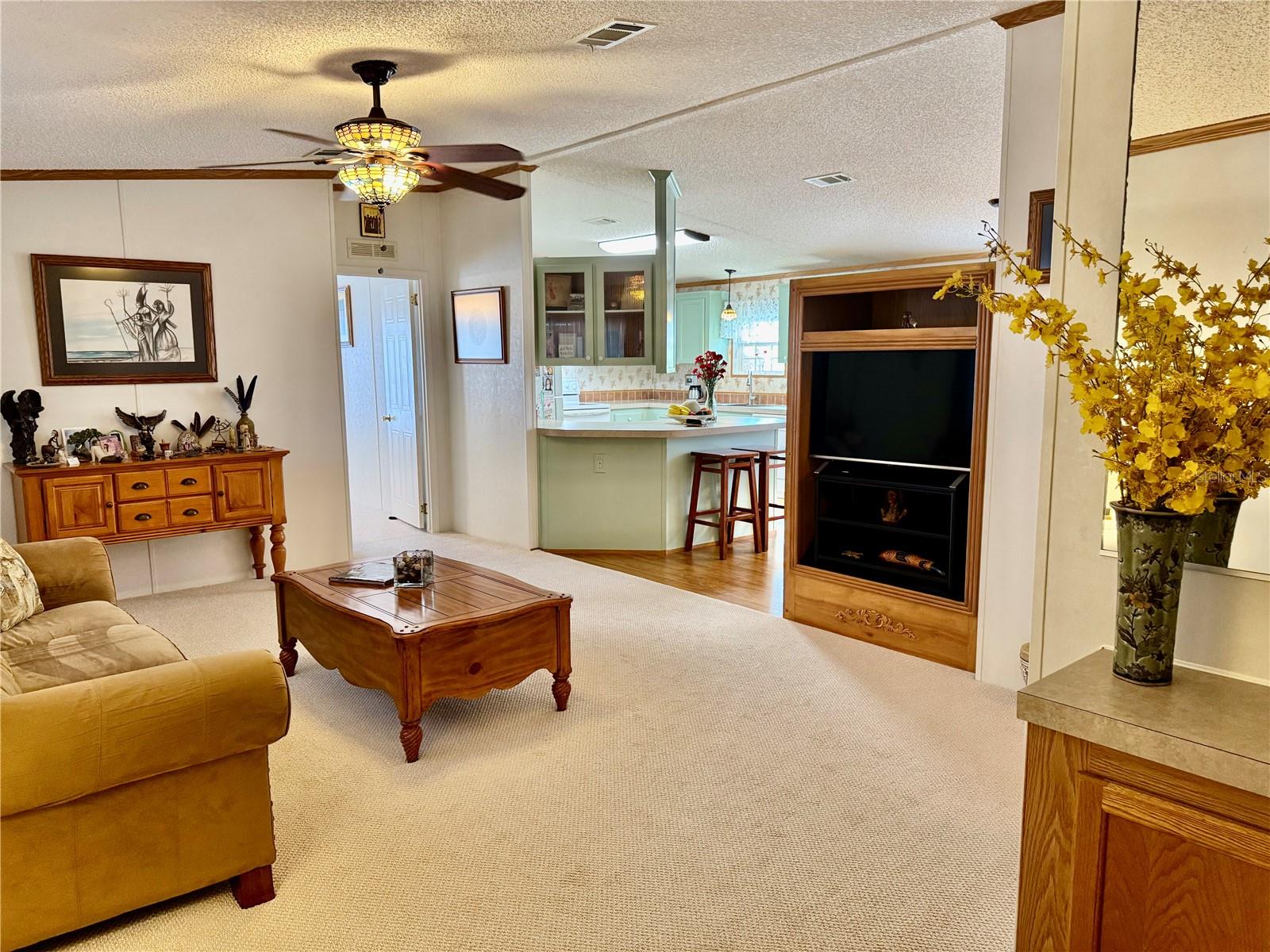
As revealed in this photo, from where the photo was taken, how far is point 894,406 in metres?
4.08

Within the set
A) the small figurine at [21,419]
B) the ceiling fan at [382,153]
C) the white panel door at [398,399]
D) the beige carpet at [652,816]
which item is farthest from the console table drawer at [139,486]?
the white panel door at [398,399]

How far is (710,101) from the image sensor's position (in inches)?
162

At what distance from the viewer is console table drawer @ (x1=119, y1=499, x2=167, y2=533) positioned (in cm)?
458

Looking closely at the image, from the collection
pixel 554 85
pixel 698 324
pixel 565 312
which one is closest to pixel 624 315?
pixel 565 312

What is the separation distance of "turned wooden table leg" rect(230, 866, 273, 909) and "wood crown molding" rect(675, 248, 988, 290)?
7.27m

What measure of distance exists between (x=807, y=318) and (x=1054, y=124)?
1.43 metres

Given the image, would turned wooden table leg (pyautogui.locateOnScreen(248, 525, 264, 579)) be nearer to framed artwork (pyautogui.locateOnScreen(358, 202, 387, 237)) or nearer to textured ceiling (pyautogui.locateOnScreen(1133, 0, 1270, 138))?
framed artwork (pyautogui.locateOnScreen(358, 202, 387, 237))

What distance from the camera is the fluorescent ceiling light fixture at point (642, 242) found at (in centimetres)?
762

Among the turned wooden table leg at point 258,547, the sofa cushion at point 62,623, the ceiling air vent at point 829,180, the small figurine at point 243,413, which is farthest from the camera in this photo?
the ceiling air vent at point 829,180

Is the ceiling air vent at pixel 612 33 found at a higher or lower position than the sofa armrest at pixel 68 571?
higher

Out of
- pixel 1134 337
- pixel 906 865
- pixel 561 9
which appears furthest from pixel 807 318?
pixel 1134 337

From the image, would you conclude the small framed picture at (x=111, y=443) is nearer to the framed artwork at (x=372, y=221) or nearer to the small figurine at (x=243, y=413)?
the small figurine at (x=243, y=413)

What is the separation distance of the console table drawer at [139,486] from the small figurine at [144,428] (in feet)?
0.66

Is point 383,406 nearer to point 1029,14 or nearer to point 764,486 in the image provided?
point 764,486
